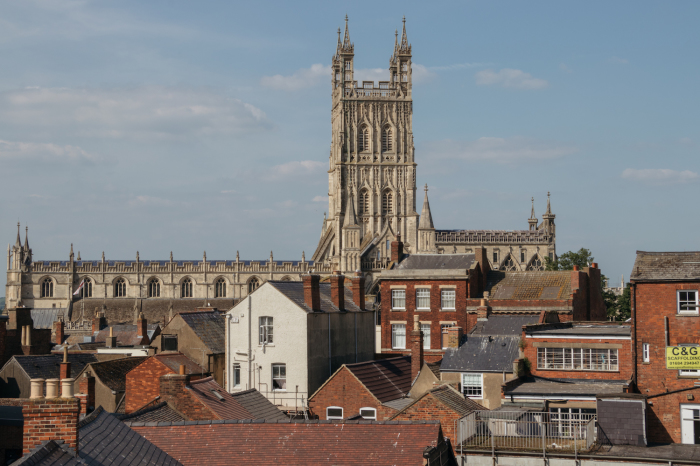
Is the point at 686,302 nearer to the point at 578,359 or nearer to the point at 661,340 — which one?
the point at 661,340

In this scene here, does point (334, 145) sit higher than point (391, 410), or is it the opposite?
point (334, 145)

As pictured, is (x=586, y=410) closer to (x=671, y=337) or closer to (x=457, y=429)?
(x=671, y=337)

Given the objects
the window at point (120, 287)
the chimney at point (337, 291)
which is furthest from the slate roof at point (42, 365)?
the window at point (120, 287)

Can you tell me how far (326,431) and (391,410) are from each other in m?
12.5

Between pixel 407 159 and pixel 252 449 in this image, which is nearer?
pixel 252 449

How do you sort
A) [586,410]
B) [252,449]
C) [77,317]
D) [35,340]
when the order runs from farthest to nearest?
[77,317] → [35,340] → [586,410] → [252,449]

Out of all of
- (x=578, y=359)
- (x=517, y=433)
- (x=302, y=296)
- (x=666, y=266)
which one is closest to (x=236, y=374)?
(x=302, y=296)

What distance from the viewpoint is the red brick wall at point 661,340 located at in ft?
106

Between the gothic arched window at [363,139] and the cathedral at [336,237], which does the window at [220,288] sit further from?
the gothic arched window at [363,139]

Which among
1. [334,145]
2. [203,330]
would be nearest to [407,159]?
[334,145]

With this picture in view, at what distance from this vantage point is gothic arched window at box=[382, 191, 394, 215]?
122250 mm

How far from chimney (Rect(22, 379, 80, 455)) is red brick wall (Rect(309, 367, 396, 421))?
2070 centimetres

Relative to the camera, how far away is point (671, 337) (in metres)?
33.5

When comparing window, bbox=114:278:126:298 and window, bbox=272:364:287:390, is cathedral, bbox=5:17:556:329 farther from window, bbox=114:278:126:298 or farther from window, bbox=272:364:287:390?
window, bbox=272:364:287:390
